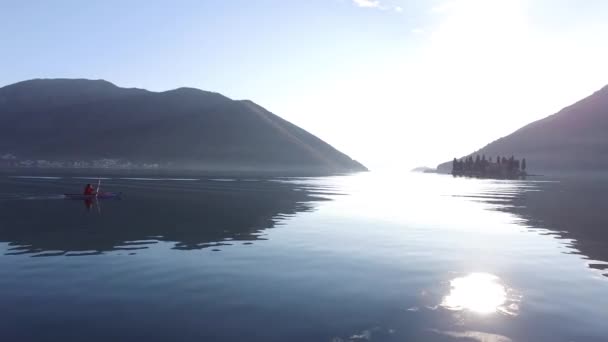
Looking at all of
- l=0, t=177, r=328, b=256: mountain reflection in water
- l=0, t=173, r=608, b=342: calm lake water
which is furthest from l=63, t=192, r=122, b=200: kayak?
l=0, t=173, r=608, b=342: calm lake water

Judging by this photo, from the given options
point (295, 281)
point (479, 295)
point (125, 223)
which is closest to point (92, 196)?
point (125, 223)

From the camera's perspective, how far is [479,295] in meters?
23.4

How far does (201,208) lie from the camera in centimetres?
6519

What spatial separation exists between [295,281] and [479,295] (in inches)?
406

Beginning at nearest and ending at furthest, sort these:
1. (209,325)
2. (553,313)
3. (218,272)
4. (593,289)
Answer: (209,325) < (553,313) < (593,289) < (218,272)

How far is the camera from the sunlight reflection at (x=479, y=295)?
2113 cm

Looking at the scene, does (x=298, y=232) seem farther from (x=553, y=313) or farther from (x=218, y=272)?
(x=553, y=313)

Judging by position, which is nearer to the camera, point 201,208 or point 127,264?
point 127,264

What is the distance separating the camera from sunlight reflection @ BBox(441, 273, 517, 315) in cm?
2113

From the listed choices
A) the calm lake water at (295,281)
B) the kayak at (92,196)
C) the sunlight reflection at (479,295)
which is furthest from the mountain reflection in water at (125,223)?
the sunlight reflection at (479,295)

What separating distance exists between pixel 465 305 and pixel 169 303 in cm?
1472

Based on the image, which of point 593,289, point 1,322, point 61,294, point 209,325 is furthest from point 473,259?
point 1,322

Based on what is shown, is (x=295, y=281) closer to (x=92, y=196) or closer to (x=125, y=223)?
(x=125, y=223)

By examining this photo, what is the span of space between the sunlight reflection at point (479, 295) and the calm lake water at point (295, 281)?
10 cm
